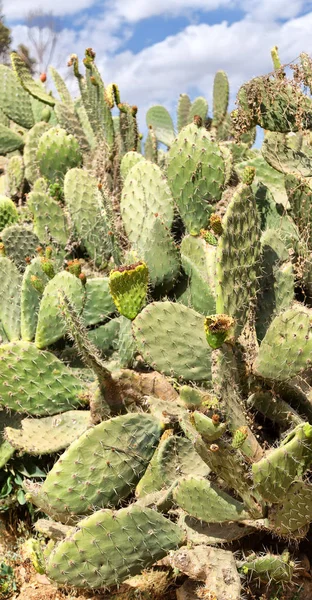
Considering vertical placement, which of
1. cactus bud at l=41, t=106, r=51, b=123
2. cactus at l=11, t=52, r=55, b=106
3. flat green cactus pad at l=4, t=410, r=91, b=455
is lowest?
flat green cactus pad at l=4, t=410, r=91, b=455

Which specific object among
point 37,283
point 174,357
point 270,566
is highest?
point 37,283

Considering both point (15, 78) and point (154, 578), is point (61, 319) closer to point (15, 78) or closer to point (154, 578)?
point (154, 578)

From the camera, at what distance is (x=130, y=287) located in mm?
2389

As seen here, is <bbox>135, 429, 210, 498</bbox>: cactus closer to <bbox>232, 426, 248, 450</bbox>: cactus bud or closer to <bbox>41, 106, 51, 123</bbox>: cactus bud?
<bbox>232, 426, 248, 450</bbox>: cactus bud

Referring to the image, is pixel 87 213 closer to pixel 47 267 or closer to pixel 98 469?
pixel 47 267

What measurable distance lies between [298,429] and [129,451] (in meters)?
0.81

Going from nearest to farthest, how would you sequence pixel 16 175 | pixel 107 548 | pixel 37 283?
1. pixel 107 548
2. pixel 37 283
3. pixel 16 175

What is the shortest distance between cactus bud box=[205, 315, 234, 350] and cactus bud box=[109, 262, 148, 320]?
48 cm

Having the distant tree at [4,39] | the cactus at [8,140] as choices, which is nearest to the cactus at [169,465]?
the cactus at [8,140]

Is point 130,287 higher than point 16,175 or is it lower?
lower

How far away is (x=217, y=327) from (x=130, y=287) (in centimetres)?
54

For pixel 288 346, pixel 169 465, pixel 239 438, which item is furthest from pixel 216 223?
pixel 169 465

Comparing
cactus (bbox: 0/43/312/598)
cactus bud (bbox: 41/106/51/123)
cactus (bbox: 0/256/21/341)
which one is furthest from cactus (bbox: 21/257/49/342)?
cactus bud (bbox: 41/106/51/123)

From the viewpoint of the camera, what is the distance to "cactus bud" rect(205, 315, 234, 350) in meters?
1.96
